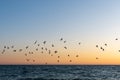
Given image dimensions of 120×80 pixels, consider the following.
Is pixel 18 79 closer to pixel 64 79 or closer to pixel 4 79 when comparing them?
pixel 4 79

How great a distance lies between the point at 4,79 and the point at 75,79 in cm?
1304

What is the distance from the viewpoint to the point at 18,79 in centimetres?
6056

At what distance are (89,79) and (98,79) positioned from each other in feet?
5.65

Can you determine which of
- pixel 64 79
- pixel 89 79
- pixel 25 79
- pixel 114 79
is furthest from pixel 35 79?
pixel 114 79

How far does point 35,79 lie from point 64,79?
18.4 ft

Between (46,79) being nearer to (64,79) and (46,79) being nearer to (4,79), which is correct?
(64,79)

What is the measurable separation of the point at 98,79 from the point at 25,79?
13952mm

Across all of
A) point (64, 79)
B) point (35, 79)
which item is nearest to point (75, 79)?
point (64, 79)

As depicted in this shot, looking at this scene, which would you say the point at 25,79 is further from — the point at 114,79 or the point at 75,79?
the point at 114,79

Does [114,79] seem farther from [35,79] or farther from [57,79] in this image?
[35,79]

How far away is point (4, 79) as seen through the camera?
58.5 metres

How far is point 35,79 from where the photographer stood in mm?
60312

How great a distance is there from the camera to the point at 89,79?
6172 cm

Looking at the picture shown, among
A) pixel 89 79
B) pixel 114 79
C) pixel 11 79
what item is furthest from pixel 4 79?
pixel 114 79
